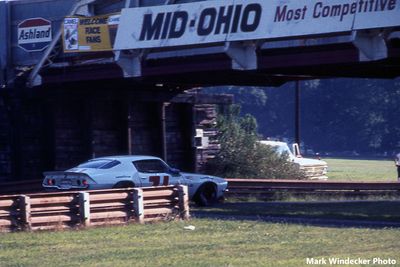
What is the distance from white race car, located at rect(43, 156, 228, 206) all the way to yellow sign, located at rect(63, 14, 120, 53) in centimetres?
646

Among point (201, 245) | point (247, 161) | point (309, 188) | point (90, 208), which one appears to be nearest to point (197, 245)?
point (201, 245)

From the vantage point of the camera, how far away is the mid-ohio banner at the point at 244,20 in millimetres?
24312

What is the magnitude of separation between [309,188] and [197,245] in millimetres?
16617

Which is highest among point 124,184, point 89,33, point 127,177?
point 89,33

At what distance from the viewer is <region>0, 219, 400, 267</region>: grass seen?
47.5ft

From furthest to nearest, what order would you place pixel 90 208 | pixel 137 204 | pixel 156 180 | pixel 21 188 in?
pixel 21 188
pixel 156 180
pixel 137 204
pixel 90 208

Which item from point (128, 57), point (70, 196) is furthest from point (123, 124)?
point (70, 196)

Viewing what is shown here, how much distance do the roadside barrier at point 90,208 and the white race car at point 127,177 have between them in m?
3.52

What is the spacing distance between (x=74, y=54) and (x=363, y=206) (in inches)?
A: 465

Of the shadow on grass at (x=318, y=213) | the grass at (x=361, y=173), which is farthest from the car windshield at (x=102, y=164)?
the grass at (x=361, y=173)

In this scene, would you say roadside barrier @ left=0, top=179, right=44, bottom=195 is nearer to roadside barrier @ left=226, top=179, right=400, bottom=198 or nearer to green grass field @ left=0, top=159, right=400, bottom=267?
roadside barrier @ left=226, top=179, right=400, bottom=198

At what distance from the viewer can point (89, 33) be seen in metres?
31.6

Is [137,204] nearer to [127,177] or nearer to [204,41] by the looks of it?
[127,177]

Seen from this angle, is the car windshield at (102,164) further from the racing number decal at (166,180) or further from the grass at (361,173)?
the grass at (361,173)
